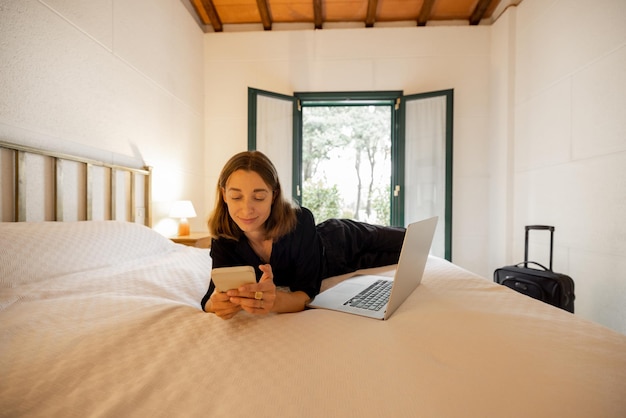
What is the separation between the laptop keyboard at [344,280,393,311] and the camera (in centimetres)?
89

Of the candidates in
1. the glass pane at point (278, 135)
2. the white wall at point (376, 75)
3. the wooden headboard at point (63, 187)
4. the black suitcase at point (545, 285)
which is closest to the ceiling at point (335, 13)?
the white wall at point (376, 75)

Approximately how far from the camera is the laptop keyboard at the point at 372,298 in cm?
89

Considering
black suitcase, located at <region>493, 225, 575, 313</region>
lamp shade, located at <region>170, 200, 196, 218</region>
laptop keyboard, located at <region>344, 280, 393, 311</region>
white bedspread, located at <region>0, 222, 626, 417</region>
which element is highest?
lamp shade, located at <region>170, 200, 196, 218</region>

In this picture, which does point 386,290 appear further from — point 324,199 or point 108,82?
point 324,199

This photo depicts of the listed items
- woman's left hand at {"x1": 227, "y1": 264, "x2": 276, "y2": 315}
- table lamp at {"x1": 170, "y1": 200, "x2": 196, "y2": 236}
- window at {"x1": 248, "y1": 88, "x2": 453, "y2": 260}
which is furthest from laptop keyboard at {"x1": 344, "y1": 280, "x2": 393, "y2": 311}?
window at {"x1": 248, "y1": 88, "x2": 453, "y2": 260}

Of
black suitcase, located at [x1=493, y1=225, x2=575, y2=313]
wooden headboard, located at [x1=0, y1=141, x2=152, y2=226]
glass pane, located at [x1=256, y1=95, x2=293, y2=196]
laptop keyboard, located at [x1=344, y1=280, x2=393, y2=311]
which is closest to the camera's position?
laptop keyboard, located at [x1=344, y1=280, x2=393, y2=311]

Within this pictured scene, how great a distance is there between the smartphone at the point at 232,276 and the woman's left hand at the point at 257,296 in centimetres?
2

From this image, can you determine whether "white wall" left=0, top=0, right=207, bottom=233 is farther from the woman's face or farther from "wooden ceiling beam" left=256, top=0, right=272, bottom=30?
the woman's face

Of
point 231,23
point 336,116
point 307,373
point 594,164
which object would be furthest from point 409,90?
point 307,373

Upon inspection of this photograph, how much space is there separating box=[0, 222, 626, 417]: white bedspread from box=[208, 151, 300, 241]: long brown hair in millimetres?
289

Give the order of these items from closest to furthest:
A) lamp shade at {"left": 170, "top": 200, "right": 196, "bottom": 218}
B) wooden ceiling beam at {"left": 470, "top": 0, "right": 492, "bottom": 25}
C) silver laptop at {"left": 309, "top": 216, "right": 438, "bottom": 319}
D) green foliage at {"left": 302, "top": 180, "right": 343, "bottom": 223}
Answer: silver laptop at {"left": 309, "top": 216, "right": 438, "bottom": 319}
lamp shade at {"left": 170, "top": 200, "right": 196, "bottom": 218}
wooden ceiling beam at {"left": 470, "top": 0, "right": 492, "bottom": 25}
green foliage at {"left": 302, "top": 180, "right": 343, "bottom": 223}

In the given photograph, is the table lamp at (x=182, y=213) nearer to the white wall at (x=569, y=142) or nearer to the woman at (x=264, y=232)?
the woman at (x=264, y=232)

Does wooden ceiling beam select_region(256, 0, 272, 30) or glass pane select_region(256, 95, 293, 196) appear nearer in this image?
wooden ceiling beam select_region(256, 0, 272, 30)

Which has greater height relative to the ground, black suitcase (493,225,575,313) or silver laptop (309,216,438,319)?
silver laptop (309,216,438,319)
